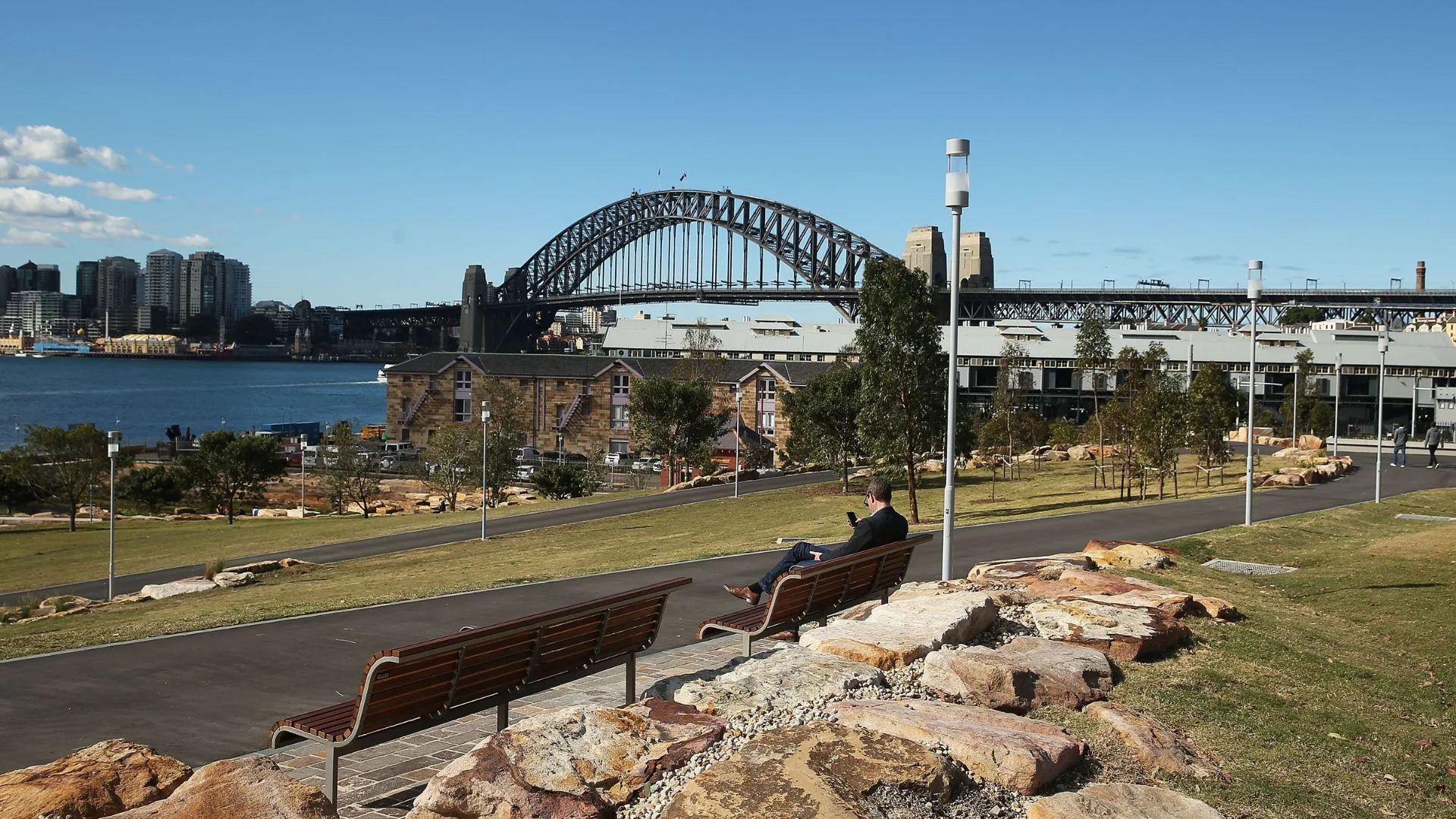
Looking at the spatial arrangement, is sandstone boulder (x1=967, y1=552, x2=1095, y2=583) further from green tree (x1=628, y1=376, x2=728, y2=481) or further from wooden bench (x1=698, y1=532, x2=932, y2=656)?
green tree (x1=628, y1=376, x2=728, y2=481)

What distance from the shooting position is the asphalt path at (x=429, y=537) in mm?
23312

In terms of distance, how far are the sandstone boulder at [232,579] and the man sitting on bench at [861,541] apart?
474 inches

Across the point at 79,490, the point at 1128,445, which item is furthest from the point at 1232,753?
the point at 79,490

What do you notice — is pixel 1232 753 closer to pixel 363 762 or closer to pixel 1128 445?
pixel 363 762

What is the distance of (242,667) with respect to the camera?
10.0m

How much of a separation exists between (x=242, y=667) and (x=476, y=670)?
474cm

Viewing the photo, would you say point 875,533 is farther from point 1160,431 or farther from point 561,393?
point 561,393

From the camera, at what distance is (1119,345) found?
247ft

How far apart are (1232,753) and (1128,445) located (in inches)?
972

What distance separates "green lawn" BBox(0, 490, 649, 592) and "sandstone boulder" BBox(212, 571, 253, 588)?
747 cm

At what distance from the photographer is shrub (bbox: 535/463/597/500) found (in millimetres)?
42719

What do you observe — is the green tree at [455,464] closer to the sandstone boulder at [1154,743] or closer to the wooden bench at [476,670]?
the wooden bench at [476,670]

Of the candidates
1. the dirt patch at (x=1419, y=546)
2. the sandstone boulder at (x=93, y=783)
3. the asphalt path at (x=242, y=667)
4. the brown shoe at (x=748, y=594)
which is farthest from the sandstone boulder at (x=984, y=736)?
the dirt patch at (x=1419, y=546)

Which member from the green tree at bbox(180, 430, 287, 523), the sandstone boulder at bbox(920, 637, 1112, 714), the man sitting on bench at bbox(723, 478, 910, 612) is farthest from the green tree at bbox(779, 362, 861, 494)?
the sandstone boulder at bbox(920, 637, 1112, 714)
